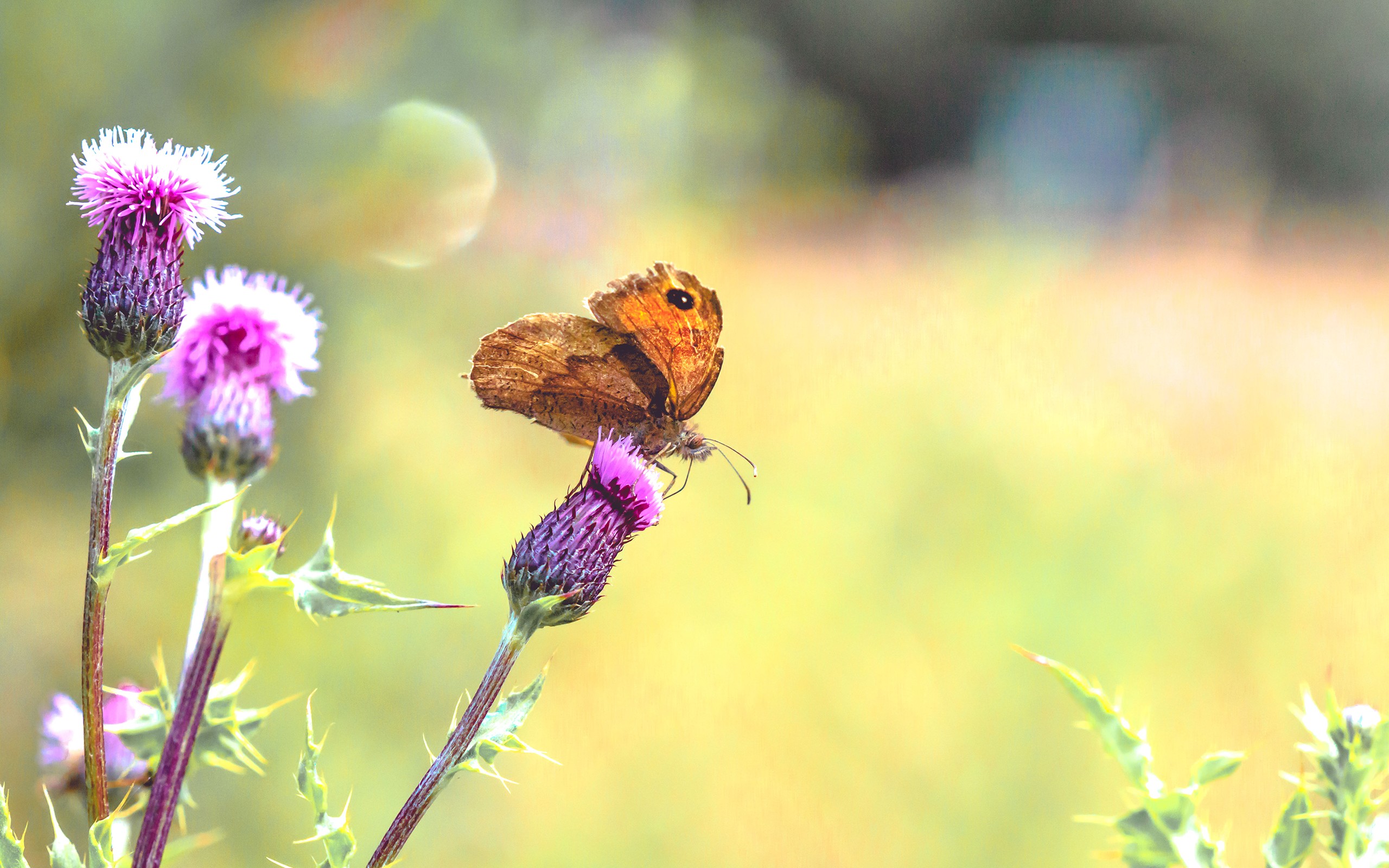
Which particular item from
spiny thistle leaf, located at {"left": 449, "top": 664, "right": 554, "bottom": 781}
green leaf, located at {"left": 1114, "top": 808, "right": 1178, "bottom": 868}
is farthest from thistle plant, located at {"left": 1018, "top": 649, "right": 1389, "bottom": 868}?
spiny thistle leaf, located at {"left": 449, "top": 664, "right": 554, "bottom": 781}

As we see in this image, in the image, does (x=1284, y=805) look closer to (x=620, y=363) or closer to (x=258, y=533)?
(x=620, y=363)

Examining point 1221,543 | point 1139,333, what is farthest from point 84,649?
point 1139,333

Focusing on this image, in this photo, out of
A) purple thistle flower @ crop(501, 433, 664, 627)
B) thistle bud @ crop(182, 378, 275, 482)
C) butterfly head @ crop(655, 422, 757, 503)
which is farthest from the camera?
butterfly head @ crop(655, 422, 757, 503)

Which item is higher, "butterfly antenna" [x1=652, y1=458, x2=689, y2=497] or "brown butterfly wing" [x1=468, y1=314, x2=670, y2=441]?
"brown butterfly wing" [x1=468, y1=314, x2=670, y2=441]

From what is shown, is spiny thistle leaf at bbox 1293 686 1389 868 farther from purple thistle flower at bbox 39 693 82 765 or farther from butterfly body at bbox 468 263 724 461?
purple thistle flower at bbox 39 693 82 765

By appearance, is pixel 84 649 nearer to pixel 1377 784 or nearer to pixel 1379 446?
pixel 1377 784

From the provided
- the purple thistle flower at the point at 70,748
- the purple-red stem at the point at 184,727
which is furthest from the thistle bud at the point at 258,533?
the purple thistle flower at the point at 70,748

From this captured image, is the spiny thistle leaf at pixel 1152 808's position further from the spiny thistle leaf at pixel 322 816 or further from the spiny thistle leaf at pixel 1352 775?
the spiny thistle leaf at pixel 322 816
